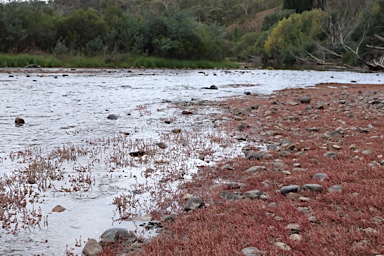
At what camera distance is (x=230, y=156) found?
22.9ft

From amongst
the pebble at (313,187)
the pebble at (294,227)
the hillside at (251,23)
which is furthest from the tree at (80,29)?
the hillside at (251,23)

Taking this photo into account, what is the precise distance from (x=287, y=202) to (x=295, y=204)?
0.10 meters

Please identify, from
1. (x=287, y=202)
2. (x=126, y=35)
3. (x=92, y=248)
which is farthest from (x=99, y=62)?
(x=92, y=248)

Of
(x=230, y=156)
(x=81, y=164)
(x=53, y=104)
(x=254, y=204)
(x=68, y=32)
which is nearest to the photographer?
(x=254, y=204)

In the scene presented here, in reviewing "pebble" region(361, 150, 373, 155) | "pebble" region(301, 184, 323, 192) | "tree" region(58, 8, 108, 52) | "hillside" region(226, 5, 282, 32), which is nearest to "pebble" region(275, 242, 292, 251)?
"pebble" region(301, 184, 323, 192)

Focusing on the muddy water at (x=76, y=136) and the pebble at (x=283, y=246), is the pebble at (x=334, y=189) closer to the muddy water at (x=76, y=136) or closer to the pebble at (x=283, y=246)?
the pebble at (x=283, y=246)

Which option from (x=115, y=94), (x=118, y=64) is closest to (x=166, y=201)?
(x=115, y=94)

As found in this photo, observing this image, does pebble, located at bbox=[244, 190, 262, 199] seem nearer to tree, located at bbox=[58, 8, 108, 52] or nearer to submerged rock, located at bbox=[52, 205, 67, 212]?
submerged rock, located at bbox=[52, 205, 67, 212]

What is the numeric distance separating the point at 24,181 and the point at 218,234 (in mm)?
3241

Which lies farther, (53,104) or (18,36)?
(18,36)

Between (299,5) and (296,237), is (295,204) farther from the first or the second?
(299,5)

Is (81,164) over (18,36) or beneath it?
beneath

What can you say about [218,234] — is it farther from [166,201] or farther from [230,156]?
[230,156]

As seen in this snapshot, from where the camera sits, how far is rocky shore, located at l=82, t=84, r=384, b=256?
3.18 meters
